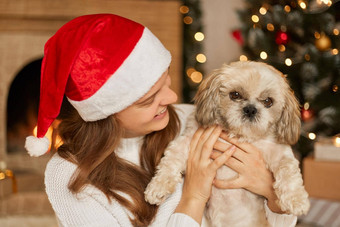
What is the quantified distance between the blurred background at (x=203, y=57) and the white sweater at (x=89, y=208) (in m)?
2.00

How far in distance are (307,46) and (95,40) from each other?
2591 mm

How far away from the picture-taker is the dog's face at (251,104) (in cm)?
181

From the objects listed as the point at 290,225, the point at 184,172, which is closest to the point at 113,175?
the point at 184,172

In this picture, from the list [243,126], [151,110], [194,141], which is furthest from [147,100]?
[243,126]

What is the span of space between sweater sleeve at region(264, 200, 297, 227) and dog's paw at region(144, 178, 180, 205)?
473 millimetres

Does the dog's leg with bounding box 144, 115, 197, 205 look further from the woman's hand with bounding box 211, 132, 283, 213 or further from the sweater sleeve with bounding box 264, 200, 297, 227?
the sweater sleeve with bounding box 264, 200, 297, 227

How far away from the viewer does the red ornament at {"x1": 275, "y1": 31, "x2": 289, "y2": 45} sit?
12.5 feet

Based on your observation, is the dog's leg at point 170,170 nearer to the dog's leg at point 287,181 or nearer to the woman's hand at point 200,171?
the woman's hand at point 200,171

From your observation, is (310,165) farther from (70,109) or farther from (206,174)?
(70,109)

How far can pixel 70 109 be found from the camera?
194 cm

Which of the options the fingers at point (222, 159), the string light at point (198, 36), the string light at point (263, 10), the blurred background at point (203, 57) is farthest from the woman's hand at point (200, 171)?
the string light at point (198, 36)

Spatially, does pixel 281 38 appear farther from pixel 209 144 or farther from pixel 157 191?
pixel 157 191

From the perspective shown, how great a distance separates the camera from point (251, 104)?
1813 mm

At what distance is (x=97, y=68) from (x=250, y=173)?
0.81m
